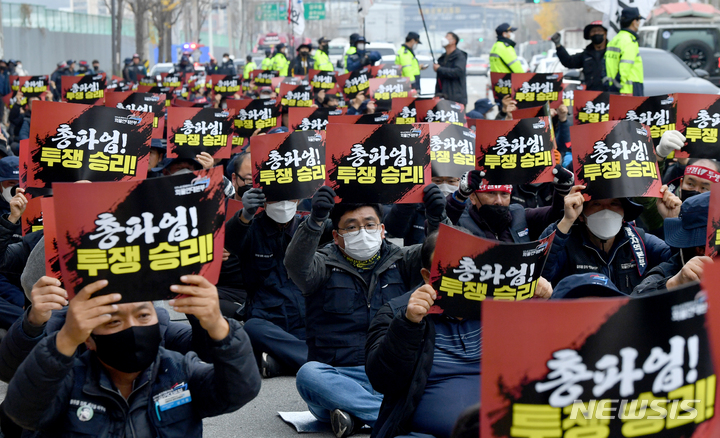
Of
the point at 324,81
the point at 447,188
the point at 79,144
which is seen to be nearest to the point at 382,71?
the point at 324,81

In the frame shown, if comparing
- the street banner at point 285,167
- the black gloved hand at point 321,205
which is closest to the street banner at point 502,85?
the street banner at point 285,167

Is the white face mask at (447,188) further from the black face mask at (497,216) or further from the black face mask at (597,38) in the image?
the black face mask at (597,38)

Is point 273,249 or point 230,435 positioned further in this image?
point 273,249

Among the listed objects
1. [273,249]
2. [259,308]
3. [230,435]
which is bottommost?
[230,435]

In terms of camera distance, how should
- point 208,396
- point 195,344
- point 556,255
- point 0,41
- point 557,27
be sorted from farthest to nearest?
point 557,27 < point 0,41 < point 556,255 < point 195,344 < point 208,396

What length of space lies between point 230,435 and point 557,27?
281 ft

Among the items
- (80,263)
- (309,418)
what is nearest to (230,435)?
(309,418)

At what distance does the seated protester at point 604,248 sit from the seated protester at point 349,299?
688 mm

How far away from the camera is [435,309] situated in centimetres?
339

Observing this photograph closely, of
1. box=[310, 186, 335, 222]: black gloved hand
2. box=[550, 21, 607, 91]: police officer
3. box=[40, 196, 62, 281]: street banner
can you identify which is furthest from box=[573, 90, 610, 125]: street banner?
box=[40, 196, 62, 281]: street banner

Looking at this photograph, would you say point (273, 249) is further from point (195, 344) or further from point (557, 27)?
point (557, 27)

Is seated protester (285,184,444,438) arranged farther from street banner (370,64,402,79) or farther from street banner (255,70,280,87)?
street banner (255,70,280,87)

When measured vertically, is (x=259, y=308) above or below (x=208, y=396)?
below

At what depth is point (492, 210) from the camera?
5570 mm
